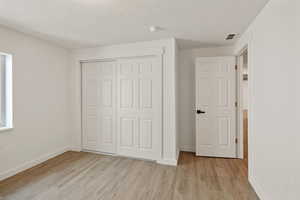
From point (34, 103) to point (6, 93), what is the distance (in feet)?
1.47

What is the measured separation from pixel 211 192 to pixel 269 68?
5.68 feet

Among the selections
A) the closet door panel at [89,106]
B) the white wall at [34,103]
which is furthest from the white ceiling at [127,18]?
the closet door panel at [89,106]

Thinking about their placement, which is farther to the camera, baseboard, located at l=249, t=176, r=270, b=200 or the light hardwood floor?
→ the light hardwood floor

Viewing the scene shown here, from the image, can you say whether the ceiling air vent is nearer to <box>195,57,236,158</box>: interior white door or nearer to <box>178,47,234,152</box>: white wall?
<box>195,57,236,158</box>: interior white door

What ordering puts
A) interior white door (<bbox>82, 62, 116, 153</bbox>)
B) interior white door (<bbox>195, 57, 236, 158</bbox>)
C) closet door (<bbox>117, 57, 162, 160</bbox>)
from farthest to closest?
interior white door (<bbox>82, 62, 116, 153</bbox>) → interior white door (<bbox>195, 57, 236, 158</bbox>) → closet door (<bbox>117, 57, 162, 160</bbox>)

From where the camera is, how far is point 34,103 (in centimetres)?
291

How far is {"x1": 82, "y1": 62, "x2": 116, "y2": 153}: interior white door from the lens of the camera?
11.4 ft

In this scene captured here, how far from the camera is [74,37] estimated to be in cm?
288

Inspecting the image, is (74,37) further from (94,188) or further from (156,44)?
(94,188)

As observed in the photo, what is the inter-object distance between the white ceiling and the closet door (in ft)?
1.92

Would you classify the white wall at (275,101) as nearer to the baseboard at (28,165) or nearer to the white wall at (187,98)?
the white wall at (187,98)

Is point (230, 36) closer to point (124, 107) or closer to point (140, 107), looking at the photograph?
point (140, 107)

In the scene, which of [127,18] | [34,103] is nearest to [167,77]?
[127,18]

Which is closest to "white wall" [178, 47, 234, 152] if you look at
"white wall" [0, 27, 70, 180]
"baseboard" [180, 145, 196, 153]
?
"baseboard" [180, 145, 196, 153]
